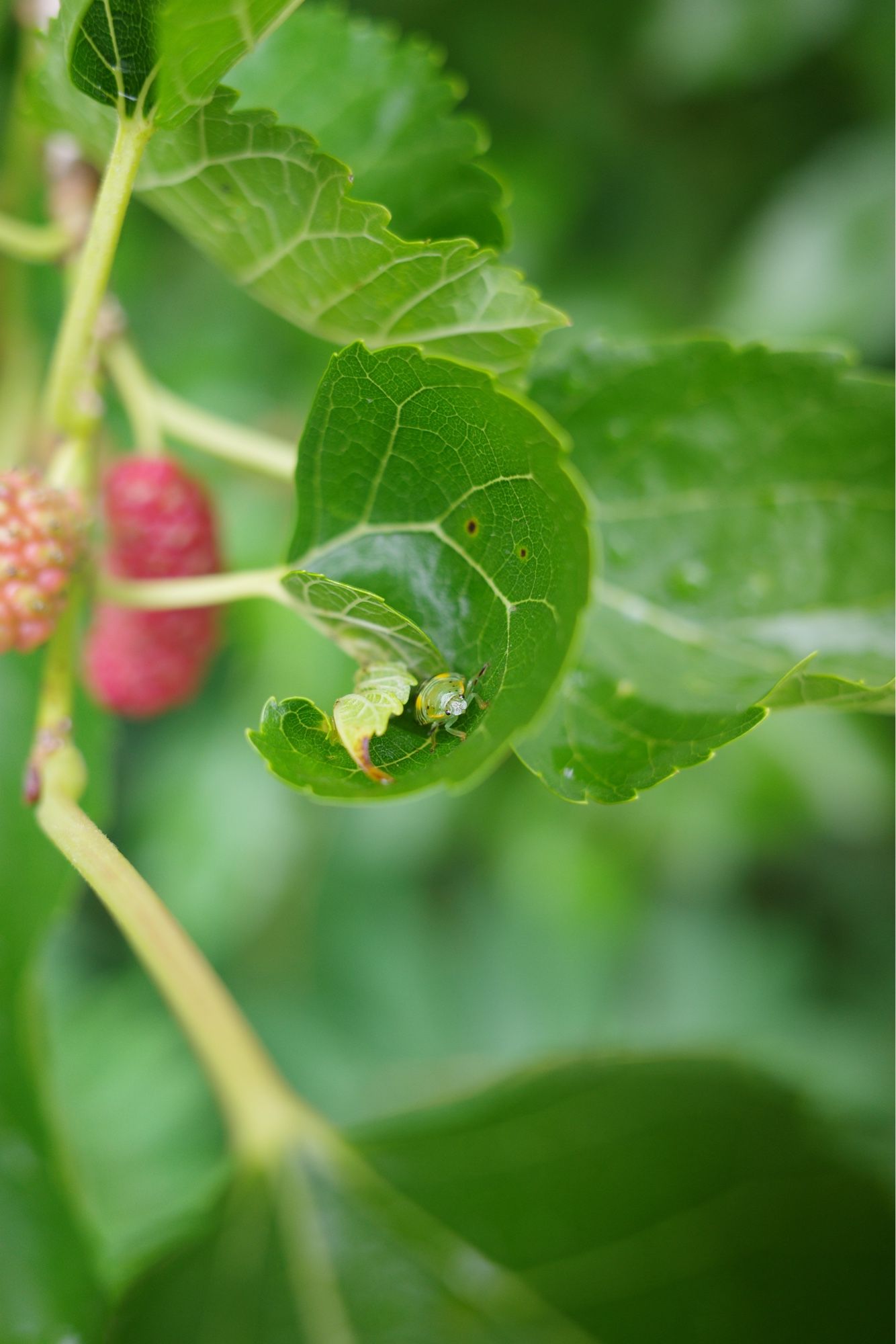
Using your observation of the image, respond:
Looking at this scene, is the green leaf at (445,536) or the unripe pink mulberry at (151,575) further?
the unripe pink mulberry at (151,575)

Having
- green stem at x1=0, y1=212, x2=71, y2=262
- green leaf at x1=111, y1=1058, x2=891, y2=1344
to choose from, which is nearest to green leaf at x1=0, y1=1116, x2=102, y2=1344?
green leaf at x1=111, y1=1058, x2=891, y2=1344

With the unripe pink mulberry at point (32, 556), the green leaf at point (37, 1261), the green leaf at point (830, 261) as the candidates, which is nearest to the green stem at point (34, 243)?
the unripe pink mulberry at point (32, 556)

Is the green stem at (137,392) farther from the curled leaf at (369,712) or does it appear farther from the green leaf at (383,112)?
the curled leaf at (369,712)

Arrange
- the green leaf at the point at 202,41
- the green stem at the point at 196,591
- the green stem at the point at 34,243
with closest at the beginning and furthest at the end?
the green leaf at the point at 202,41, the green stem at the point at 196,591, the green stem at the point at 34,243

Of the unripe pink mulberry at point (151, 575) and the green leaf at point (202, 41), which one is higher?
the green leaf at point (202, 41)

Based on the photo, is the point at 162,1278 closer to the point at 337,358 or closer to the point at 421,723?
the point at 421,723
